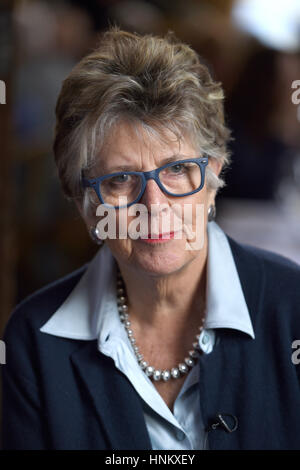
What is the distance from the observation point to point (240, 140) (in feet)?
10.5

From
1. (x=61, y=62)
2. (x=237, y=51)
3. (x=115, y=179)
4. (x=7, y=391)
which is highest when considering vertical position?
(x=237, y=51)

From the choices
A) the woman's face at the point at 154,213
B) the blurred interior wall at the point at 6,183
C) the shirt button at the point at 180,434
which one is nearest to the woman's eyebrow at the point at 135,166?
the woman's face at the point at 154,213

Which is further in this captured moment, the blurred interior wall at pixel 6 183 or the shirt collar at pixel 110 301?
the blurred interior wall at pixel 6 183

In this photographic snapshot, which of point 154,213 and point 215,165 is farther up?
point 215,165

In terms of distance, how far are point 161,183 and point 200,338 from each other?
1.18 ft

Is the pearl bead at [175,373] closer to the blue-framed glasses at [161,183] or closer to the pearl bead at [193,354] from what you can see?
the pearl bead at [193,354]

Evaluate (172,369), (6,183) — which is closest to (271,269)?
(172,369)

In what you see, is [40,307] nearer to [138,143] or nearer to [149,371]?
[149,371]

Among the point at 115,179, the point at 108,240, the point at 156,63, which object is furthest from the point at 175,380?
the point at 156,63

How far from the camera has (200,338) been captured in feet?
4.10

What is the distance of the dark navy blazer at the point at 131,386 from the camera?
3.82 feet

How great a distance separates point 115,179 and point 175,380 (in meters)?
0.48

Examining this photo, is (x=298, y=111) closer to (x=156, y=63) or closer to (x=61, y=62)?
(x=61, y=62)

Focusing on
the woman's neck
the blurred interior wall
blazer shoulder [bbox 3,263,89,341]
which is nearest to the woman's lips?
the woman's neck
